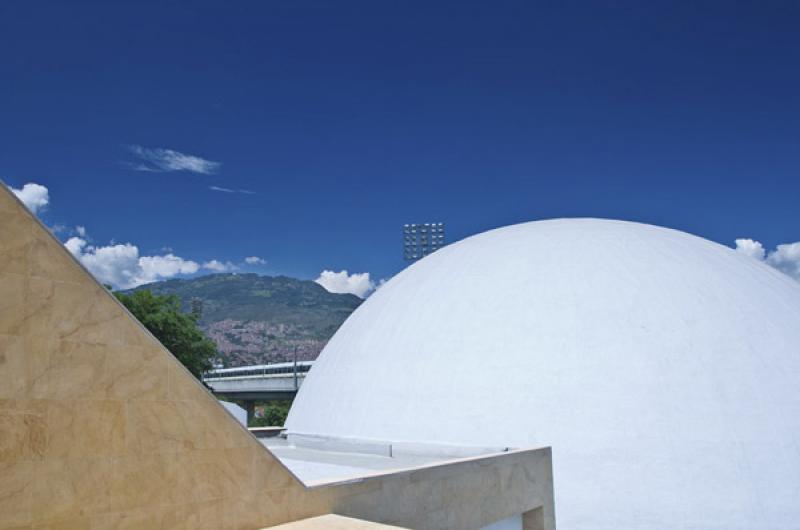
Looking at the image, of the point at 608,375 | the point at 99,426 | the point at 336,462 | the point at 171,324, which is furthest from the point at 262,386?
Answer: the point at 99,426

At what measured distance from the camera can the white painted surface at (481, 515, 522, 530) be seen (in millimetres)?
11633

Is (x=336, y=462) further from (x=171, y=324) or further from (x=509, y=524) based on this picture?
(x=171, y=324)

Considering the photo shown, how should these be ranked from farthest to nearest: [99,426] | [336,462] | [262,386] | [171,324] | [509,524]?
[262,386], [171,324], [336,462], [509,524], [99,426]

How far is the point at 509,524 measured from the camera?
1227 cm

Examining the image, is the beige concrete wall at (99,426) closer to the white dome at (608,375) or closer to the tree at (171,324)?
the white dome at (608,375)

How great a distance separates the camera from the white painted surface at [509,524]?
11633 mm

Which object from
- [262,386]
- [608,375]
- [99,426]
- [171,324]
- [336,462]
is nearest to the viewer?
[99,426]

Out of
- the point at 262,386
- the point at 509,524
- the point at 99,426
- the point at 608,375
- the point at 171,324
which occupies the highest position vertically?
the point at 171,324

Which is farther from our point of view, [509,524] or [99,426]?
[509,524]

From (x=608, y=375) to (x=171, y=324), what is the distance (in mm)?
25245

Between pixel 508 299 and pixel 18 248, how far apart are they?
1294 cm

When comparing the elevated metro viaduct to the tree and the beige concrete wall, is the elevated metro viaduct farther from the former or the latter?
the beige concrete wall

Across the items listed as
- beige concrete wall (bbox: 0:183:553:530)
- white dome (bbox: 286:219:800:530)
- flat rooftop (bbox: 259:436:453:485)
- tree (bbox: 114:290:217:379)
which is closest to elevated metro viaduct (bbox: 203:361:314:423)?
tree (bbox: 114:290:217:379)

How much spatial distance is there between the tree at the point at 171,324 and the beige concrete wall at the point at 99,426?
26077 mm
